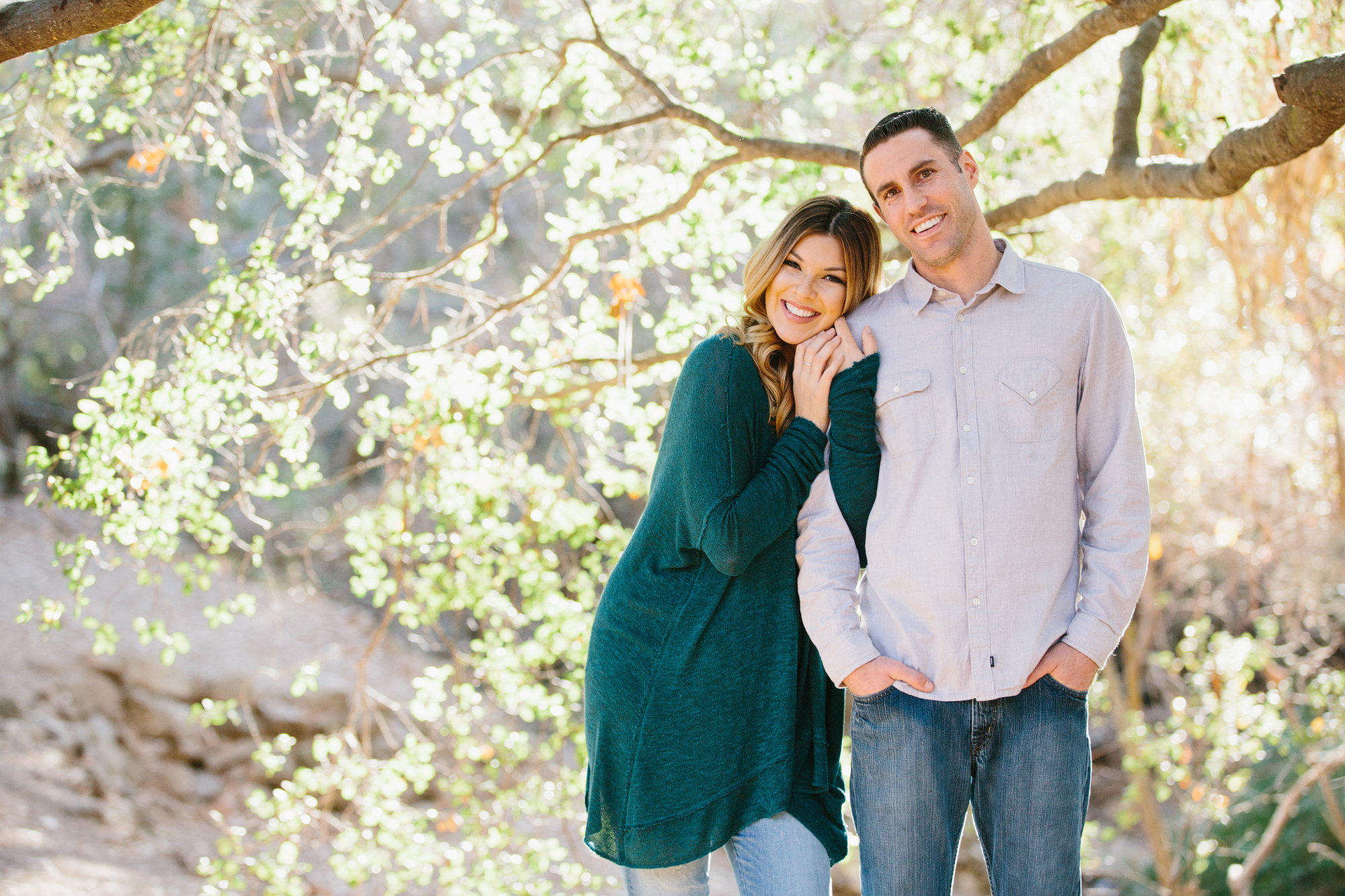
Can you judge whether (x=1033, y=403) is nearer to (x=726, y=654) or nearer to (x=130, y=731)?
(x=726, y=654)

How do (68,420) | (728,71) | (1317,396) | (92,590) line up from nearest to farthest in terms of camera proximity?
(728,71), (1317,396), (92,590), (68,420)

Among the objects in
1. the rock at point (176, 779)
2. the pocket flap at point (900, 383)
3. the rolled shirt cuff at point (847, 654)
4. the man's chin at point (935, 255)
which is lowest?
the rock at point (176, 779)

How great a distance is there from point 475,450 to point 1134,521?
2.19 m

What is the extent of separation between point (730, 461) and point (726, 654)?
357 mm

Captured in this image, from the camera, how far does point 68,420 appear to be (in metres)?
8.61

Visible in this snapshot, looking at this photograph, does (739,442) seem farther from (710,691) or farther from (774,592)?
(710,691)

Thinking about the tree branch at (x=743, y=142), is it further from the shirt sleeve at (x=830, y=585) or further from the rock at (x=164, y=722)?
the rock at (x=164, y=722)

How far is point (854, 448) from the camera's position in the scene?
1948 mm

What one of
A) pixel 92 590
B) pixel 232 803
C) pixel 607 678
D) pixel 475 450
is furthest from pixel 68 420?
pixel 607 678

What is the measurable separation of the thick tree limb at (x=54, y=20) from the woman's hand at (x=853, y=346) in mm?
1389

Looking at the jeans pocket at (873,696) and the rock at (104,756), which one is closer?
the jeans pocket at (873,696)

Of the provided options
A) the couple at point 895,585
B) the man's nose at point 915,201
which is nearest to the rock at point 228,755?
the couple at point 895,585

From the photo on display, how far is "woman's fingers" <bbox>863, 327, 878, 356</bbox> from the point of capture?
2.02m

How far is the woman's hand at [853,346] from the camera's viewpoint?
2006 millimetres
